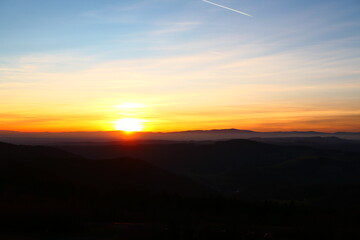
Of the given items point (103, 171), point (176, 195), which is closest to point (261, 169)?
point (103, 171)

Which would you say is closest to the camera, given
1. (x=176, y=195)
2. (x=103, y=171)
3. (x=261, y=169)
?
(x=176, y=195)

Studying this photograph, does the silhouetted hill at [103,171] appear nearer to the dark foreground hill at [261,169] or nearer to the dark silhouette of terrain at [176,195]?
the dark silhouette of terrain at [176,195]

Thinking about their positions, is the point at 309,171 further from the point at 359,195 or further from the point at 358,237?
the point at 358,237

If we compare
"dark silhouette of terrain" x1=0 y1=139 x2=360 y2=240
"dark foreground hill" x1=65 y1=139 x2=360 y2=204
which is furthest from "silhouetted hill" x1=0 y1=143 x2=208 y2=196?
"dark foreground hill" x1=65 y1=139 x2=360 y2=204

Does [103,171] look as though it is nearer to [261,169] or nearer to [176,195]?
[176,195]

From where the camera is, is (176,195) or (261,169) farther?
(261,169)

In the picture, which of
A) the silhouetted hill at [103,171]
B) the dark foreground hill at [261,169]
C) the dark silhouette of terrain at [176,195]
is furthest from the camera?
the dark foreground hill at [261,169]

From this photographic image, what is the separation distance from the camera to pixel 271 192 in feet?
161

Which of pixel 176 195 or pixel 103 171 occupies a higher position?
pixel 176 195

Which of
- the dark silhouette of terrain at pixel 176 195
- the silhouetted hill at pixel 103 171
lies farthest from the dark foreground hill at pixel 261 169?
the silhouetted hill at pixel 103 171

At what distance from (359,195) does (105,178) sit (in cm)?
2971

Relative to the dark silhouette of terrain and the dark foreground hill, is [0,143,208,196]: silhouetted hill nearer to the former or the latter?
the dark silhouette of terrain

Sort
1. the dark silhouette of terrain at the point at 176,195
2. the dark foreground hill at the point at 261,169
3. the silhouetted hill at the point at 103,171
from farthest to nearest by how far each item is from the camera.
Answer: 1. the dark foreground hill at the point at 261,169
2. the silhouetted hill at the point at 103,171
3. the dark silhouette of terrain at the point at 176,195

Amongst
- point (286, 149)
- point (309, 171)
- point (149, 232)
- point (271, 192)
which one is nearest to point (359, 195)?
point (271, 192)
